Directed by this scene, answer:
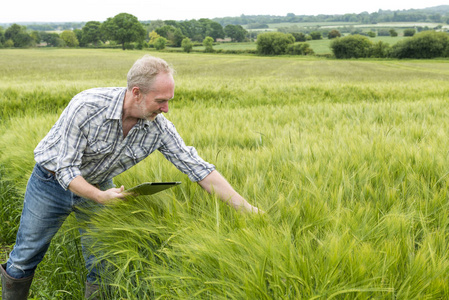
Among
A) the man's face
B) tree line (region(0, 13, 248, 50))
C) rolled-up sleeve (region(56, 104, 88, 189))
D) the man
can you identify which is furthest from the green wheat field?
tree line (region(0, 13, 248, 50))

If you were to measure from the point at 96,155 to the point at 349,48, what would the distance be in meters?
62.8

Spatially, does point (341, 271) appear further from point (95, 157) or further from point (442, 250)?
point (95, 157)

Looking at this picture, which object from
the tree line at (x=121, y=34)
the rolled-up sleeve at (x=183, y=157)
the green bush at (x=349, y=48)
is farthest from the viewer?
the tree line at (x=121, y=34)

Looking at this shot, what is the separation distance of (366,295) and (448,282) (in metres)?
0.29

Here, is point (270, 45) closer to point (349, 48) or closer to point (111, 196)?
point (349, 48)

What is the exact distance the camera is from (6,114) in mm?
7000

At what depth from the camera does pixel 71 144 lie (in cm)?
211

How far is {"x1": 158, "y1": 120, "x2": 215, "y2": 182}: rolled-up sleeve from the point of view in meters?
2.20

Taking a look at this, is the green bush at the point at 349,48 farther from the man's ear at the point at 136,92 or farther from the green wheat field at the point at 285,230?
the man's ear at the point at 136,92

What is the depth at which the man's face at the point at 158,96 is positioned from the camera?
206 cm

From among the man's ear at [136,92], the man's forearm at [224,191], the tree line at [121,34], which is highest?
the tree line at [121,34]

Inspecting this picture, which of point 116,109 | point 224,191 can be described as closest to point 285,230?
point 224,191

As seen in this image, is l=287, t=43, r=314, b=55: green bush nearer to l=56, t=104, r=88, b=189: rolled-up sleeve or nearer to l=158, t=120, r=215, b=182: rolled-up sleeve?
l=158, t=120, r=215, b=182: rolled-up sleeve

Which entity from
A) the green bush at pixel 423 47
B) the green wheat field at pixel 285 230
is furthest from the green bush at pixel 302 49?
the green wheat field at pixel 285 230
